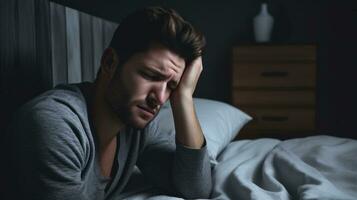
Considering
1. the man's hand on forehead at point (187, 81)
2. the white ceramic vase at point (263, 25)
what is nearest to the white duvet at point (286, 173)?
the man's hand on forehead at point (187, 81)

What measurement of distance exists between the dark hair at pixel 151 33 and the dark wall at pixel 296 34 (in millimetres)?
2185

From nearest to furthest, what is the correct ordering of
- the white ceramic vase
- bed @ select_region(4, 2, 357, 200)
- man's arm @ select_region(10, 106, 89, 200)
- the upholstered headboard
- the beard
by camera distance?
1. man's arm @ select_region(10, 106, 89, 200)
2. the beard
3. bed @ select_region(4, 2, 357, 200)
4. the upholstered headboard
5. the white ceramic vase

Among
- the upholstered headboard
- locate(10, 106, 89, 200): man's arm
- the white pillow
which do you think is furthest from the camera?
the white pillow

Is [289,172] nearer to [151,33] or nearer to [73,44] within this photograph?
[151,33]

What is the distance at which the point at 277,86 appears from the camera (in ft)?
9.37

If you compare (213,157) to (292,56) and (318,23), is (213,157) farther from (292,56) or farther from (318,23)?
(318,23)

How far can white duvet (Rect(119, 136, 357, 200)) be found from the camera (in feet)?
3.60

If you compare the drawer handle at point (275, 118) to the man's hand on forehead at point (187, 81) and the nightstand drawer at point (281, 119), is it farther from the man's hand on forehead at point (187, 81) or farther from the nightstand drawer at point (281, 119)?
the man's hand on forehead at point (187, 81)

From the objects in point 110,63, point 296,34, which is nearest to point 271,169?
point 110,63

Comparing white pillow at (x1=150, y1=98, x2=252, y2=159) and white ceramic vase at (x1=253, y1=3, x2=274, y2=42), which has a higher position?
white ceramic vase at (x1=253, y1=3, x2=274, y2=42)

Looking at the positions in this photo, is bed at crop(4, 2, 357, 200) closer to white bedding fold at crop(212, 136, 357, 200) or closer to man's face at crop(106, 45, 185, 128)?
white bedding fold at crop(212, 136, 357, 200)

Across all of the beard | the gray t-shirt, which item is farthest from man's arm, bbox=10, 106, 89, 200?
the beard

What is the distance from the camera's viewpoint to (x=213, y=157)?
1.50 metres

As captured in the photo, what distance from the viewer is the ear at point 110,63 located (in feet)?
3.52
